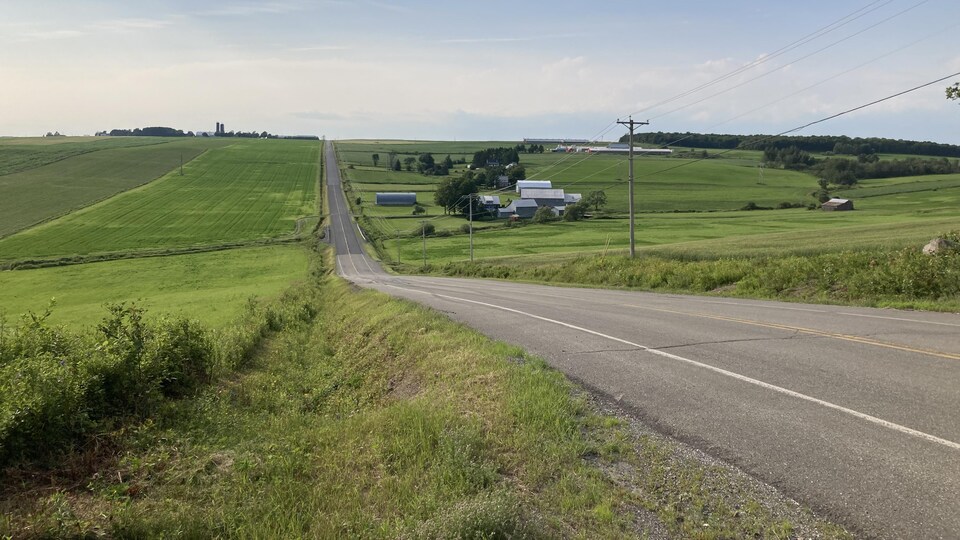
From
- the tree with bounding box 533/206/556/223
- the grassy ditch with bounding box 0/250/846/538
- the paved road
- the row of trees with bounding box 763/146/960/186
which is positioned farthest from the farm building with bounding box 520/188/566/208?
the grassy ditch with bounding box 0/250/846/538

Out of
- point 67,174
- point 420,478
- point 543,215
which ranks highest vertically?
point 67,174

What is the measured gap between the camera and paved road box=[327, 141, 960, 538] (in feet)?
16.0

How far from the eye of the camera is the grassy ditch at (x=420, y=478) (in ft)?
15.1

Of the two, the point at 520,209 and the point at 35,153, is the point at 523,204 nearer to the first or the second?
the point at 520,209

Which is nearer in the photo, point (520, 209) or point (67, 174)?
point (520, 209)

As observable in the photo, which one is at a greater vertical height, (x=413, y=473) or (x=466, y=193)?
(x=466, y=193)

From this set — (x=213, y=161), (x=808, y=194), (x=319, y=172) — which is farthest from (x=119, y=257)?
(x=808, y=194)

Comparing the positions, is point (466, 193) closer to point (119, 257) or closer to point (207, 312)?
point (119, 257)

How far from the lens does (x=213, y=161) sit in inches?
5920

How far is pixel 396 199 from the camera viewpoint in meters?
112

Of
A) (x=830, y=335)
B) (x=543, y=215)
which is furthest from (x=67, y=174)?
(x=830, y=335)

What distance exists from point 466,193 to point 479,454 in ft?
332

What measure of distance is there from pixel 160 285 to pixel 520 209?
67.6 metres

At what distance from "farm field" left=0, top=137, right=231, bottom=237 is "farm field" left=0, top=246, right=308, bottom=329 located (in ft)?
85.9
